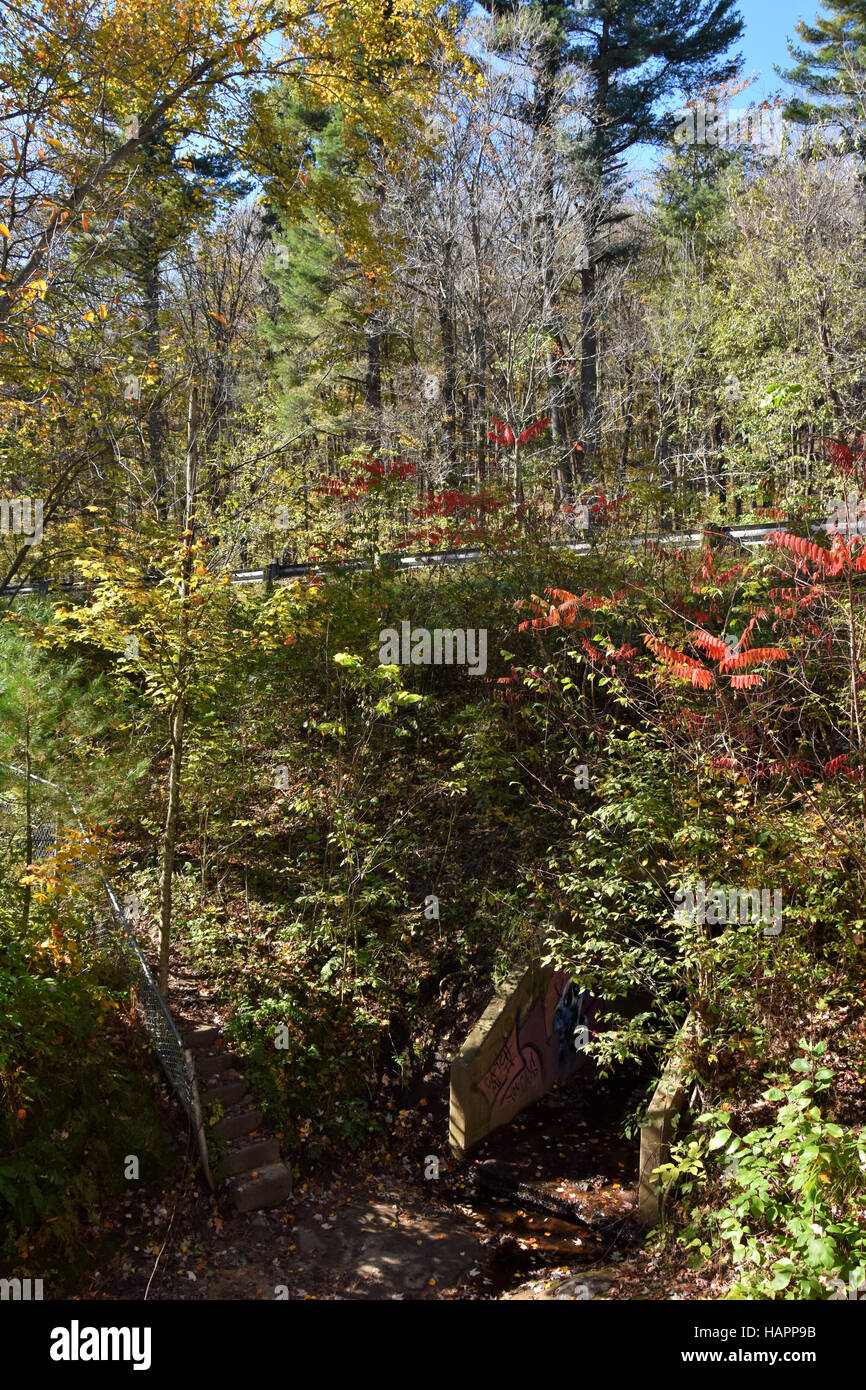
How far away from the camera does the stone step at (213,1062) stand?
738 centimetres

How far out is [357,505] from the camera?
1263 cm

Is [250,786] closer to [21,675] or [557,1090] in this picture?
[21,675]

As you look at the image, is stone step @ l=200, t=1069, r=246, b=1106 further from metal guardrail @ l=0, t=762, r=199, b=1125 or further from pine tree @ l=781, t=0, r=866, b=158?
pine tree @ l=781, t=0, r=866, b=158

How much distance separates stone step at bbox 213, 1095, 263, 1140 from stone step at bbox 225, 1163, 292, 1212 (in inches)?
11.9

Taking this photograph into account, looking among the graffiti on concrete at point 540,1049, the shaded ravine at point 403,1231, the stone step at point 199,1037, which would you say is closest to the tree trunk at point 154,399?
the stone step at point 199,1037

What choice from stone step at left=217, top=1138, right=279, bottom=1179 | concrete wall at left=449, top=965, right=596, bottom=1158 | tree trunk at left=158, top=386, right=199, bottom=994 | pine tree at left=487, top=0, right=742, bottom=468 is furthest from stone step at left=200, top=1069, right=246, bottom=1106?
pine tree at left=487, top=0, right=742, bottom=468

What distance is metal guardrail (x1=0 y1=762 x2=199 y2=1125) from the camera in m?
6.76

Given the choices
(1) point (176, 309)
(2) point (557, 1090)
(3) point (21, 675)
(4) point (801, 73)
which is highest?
(4) point (801, 73)

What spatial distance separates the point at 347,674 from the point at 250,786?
1.70m

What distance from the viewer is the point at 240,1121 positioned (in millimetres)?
7102

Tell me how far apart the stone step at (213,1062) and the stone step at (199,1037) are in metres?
0.07

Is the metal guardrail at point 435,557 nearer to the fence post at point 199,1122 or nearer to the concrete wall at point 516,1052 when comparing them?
the fence post at point 199,1122

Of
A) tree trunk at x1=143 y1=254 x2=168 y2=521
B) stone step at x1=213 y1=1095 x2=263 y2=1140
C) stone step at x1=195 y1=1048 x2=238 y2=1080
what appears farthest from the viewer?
tree trunk at x1=143 y1=254 x2=168 y2=521
